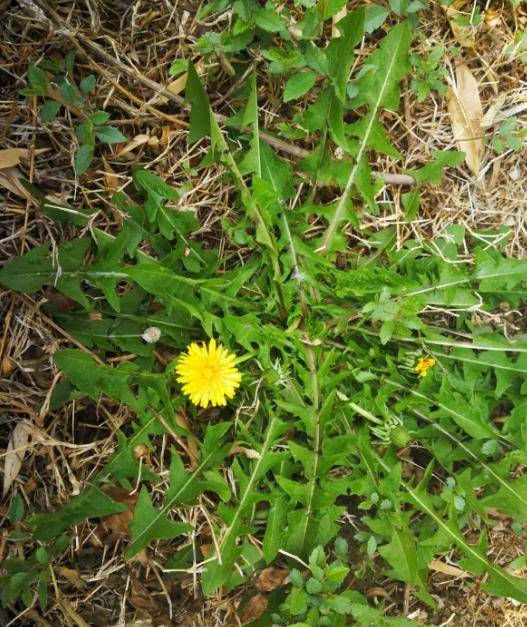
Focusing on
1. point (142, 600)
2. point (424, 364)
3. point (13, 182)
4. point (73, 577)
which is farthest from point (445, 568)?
point (13, 182)

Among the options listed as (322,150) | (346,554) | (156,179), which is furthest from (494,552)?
(156,179)

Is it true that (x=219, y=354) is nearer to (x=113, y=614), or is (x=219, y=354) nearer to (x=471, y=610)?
(x=113, y=614)

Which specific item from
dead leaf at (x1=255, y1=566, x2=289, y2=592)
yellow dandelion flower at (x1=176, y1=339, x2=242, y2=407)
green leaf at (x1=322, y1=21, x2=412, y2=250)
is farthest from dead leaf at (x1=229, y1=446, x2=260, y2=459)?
green leaf at (x1=322, y1=21, x2=412, y2=250)

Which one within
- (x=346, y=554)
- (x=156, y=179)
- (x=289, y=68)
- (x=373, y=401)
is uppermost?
(x=289, y=68)

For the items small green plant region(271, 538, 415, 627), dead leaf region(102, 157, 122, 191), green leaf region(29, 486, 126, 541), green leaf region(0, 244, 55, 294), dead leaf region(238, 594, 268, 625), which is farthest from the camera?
dead leaf region(102, 157, 122, 191)

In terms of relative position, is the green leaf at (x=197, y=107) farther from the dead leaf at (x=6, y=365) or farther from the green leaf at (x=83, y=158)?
the dead leaf at (x=6, y=365)

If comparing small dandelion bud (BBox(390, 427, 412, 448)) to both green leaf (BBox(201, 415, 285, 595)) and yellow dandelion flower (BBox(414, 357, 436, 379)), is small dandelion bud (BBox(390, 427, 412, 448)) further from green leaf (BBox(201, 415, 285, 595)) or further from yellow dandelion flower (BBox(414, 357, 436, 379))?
green leaf (BBox(201, 415, 285, 595))
